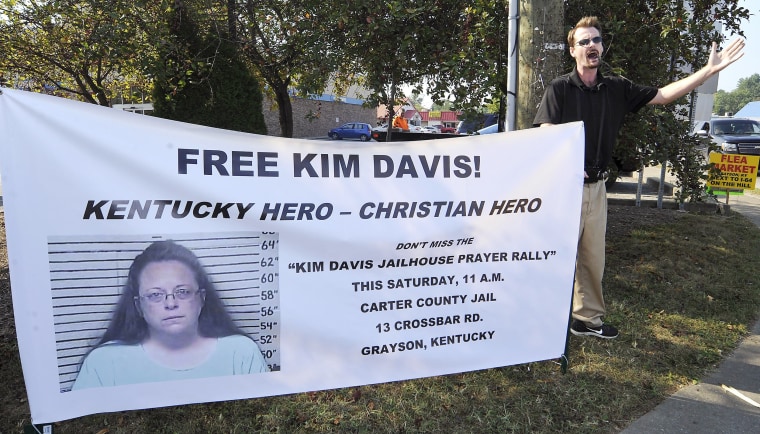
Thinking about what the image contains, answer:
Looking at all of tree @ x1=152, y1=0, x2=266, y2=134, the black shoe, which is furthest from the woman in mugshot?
tree @ x1=152, y1=0, x2=266, y2=134

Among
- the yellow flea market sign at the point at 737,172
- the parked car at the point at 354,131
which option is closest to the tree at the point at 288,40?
the yellow flea market sign at the point at 737,172

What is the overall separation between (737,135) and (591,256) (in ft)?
56.5

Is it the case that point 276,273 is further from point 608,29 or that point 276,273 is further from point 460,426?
point 608,29

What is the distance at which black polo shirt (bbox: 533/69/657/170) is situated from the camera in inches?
132

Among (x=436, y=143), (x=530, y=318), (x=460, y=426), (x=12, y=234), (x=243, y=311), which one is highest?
(x=436, y=143)

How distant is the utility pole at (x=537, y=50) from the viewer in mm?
3576

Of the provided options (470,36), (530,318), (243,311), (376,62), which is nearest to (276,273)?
(243,311)

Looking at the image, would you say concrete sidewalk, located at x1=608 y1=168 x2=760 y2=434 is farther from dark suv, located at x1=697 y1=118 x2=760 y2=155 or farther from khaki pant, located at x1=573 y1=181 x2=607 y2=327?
dark suv, located at x1=697 y1=118 x2=760 y2=155

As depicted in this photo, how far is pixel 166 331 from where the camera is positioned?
2.48 m

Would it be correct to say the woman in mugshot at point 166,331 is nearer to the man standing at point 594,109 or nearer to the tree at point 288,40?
the man standing at point 594,109

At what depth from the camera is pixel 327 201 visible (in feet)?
8.72

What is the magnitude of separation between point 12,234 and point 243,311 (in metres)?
1.06

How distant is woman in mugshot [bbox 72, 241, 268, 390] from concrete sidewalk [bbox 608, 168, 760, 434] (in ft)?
7.27

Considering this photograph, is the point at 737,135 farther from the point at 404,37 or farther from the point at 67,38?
the point at 67,38
